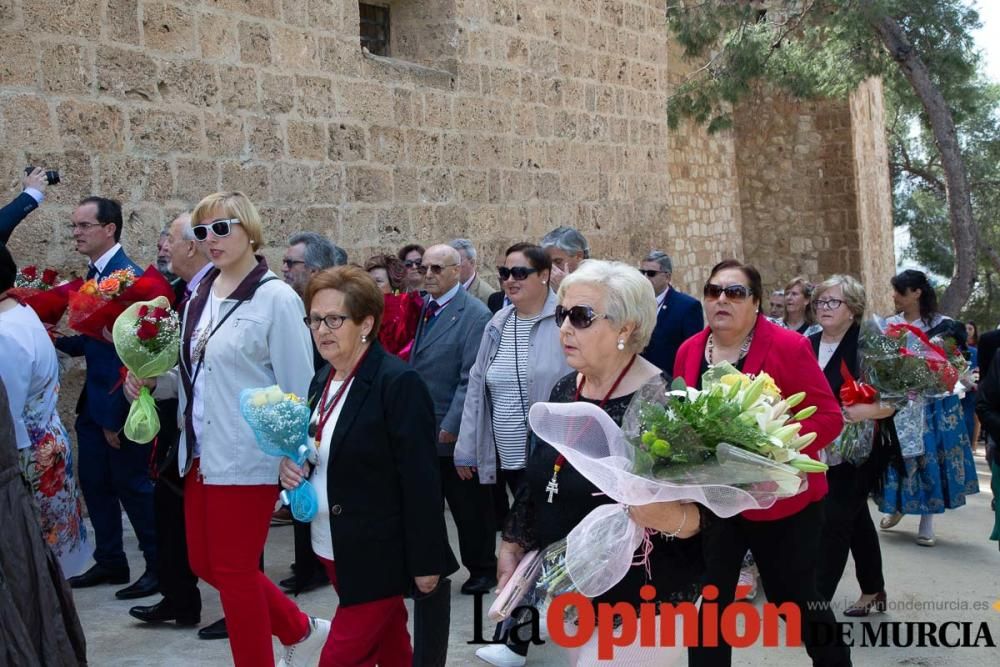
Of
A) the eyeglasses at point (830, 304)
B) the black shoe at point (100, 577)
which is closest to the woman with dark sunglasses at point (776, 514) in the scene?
the eyeglasses at point (830, 304)

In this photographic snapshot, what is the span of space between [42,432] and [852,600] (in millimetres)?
4142

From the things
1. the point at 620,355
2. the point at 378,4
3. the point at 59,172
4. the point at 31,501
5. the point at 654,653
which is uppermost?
the point at 378,4

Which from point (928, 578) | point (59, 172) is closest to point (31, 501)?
point (59, 172)

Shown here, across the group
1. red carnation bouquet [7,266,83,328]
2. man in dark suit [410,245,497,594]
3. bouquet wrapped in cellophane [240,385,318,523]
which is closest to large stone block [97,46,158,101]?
red carnation bouquet [7,266,83,328]

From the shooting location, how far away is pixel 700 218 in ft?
61.9

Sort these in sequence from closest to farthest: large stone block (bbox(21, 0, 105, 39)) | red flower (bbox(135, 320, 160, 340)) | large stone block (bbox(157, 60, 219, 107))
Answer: red flower (bbox(135, 320, 160, 340)) → large stone block (bbox(21, 0, 105, 39)) → large stone block (bbox(157, 60, 219, 107))

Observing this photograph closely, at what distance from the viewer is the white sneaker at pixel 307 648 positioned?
4.75 metres

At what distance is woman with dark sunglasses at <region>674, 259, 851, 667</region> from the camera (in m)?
4.29

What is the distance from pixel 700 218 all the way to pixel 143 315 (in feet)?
48.9

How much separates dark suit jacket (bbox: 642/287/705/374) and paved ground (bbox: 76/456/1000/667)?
165cm

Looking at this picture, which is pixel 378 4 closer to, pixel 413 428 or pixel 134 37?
pixel 134 37

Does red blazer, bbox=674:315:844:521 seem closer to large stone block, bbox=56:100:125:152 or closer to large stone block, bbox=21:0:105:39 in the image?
large stone block, bbox=56:100:125:152

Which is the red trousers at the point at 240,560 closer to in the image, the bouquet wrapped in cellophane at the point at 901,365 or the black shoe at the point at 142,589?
the black shoe at the point at 142,589

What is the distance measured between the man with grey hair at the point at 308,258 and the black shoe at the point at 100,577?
70.3 inches
